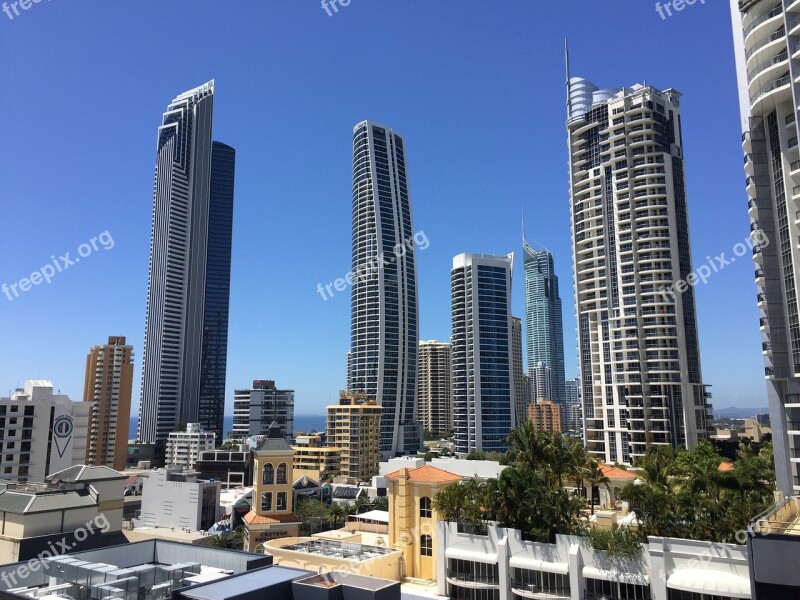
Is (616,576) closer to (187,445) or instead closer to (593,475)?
(593,475)

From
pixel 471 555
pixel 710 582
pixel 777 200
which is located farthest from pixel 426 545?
pixel 777 200

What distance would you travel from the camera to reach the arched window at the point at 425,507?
4234 centimetres

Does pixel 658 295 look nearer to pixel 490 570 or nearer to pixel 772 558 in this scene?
pixel 490 570

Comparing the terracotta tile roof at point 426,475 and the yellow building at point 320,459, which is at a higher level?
the terracotta tile roof at point 426,475

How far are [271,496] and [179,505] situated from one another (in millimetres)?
36396

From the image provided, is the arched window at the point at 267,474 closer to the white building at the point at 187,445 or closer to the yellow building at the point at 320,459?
the yellow building at the point at 320,459

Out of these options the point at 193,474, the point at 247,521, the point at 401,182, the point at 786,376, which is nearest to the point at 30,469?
the point at 193,474

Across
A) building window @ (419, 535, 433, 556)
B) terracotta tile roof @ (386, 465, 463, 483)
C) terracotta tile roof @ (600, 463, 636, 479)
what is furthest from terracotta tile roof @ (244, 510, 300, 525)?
terracotta tile roof @ (600, 463, 636, 479)

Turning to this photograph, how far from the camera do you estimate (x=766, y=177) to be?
45.4 meters

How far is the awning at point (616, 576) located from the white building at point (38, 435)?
66.2 meters

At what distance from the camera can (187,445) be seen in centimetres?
15850

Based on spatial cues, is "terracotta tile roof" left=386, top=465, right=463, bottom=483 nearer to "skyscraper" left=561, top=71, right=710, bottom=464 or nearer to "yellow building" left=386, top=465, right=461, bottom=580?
"yellow building" left=386, top=465, right=461, bottom=580

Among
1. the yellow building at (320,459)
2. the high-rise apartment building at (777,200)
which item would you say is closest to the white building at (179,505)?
the yellow building at (320,459)

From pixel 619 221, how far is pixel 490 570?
67339mm
